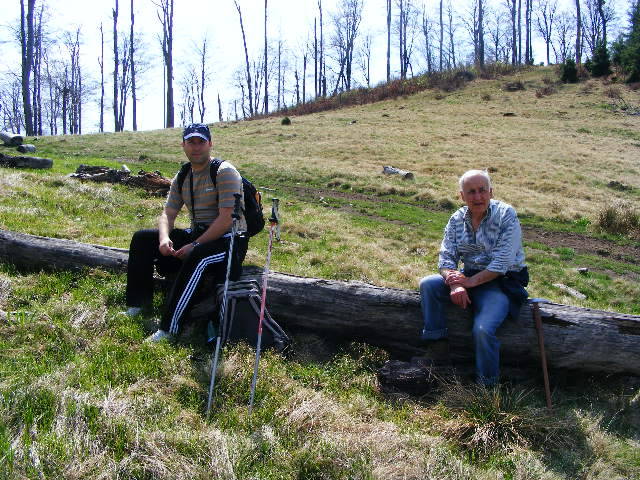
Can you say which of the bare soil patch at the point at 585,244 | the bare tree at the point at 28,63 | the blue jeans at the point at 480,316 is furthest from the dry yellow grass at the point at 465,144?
the blue jeans at the point at 480,316

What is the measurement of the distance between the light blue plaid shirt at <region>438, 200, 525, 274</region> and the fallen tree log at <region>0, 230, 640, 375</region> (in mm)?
447

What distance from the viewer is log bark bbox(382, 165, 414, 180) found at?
16.7 metres

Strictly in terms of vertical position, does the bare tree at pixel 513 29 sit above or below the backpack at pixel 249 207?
above

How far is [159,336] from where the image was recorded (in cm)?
426

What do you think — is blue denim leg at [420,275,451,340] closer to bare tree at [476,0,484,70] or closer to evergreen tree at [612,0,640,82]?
evergreen tree at [612,0,640,82]

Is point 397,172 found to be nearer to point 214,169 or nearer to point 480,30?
point 214,169

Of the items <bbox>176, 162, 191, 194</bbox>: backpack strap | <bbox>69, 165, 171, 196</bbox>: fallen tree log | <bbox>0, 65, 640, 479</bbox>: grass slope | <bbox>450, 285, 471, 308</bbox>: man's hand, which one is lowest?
<bbox>0, 65, 640, 479</bbox>: grass slope

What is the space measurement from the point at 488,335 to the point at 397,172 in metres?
13.7

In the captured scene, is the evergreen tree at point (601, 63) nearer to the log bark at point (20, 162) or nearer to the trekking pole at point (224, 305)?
the log bark at point (20, 162)

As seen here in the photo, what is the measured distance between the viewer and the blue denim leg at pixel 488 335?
3.89 m

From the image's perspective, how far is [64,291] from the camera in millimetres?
5066

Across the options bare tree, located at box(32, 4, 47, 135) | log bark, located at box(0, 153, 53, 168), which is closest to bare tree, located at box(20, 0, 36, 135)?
bare tree, located at box(32, 4, 47, 135)

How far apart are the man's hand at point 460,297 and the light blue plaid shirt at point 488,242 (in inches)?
10.7

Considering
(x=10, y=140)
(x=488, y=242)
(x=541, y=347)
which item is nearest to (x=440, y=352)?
(x=541, y=347)
